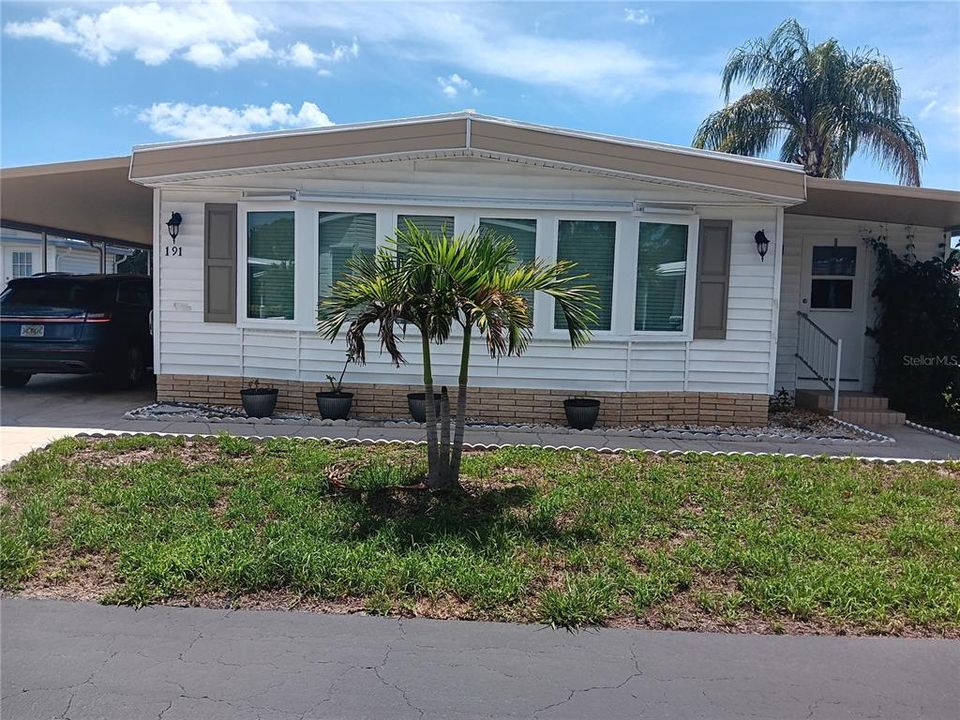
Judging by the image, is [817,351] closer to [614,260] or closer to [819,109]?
[614,260]

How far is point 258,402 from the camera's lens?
8125mm

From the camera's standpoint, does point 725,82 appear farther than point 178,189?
Yes

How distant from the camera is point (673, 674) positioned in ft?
10.5

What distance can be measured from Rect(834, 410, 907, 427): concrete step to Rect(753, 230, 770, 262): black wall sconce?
2.60m

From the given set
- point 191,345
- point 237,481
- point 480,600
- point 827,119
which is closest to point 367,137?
point 191,345

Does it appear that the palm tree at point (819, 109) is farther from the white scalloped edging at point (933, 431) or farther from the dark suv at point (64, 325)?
the dark suv at point (64, 325)

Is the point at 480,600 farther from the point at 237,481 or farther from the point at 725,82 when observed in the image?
the point at 725,82

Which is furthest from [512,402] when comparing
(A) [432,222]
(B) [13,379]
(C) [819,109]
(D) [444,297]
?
(C) [819,109]

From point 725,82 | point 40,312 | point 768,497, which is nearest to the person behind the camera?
point 768,497

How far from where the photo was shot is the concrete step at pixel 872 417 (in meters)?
9.44

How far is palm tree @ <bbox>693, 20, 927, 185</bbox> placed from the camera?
15938mm

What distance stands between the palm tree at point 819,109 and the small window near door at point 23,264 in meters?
19.6

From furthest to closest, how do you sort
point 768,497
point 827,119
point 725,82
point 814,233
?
point 725,82
point 827,119
point 814,233
point 768,497

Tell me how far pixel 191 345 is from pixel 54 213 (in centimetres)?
525
